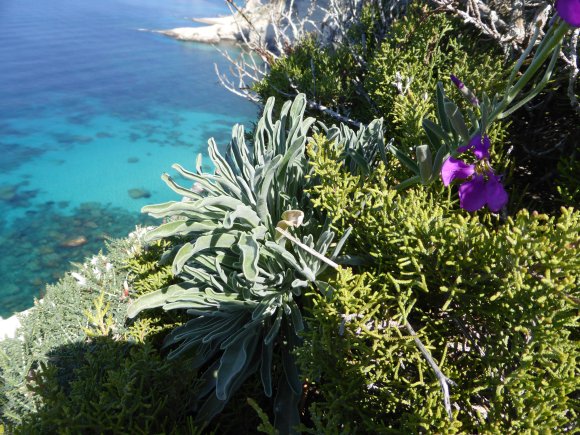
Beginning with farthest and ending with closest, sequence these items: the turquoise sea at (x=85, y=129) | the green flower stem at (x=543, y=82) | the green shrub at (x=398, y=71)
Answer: the turquoise sea at (x=85, y=129), the green shrub at (x=398, y=71), the green flower stem at (x=543, y=82)

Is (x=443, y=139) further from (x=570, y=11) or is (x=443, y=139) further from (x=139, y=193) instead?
(x=139, y=193)

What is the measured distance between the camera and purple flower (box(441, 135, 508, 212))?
99cm

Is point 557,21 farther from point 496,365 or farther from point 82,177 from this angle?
point 82,177

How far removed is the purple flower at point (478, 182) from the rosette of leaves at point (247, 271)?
16.5 inches

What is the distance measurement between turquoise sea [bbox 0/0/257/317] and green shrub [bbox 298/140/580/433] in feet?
16.5

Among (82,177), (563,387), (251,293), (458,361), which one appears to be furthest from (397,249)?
(82,177)

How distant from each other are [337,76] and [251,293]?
195 centimetres

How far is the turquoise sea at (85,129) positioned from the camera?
595cm

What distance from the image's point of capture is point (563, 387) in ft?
2.77

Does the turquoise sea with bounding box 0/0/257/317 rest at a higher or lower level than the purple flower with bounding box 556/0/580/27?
lower

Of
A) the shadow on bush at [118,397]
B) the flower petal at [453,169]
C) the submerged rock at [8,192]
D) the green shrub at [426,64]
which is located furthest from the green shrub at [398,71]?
the submerged rock at [8,192]

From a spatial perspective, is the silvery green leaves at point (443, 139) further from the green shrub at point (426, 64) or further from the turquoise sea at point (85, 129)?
the turquoise sea at point (85, 129)

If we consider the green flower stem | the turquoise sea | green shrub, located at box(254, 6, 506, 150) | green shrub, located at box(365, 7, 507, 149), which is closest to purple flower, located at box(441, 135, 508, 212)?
the green flower stem

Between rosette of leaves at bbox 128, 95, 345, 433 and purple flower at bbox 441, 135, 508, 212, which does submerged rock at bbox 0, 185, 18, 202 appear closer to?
rosette of leaves at bbox 128, 95, 345, 433
